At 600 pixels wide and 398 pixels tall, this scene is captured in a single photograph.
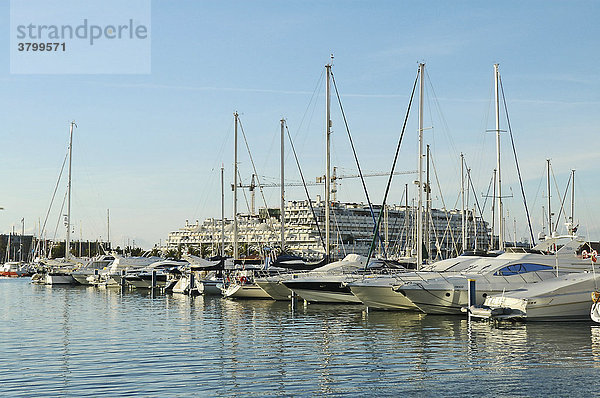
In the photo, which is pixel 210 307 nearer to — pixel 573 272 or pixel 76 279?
pixel 573 272

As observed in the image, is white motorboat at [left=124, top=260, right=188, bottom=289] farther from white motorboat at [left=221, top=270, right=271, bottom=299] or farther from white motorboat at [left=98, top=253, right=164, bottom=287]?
white motorboat at [left=221, top=270, right=271, bottom=299]

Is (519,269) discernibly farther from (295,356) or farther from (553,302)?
(295,356)

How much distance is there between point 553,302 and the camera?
97.0 ft

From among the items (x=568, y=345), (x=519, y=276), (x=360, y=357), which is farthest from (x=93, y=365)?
(x=519, y=276)

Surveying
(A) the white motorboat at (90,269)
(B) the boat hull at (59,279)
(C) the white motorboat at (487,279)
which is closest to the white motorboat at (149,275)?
(A) the white motorboat at (90,269)

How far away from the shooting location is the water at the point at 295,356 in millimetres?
16812

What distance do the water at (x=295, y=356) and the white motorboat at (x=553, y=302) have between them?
0.96m

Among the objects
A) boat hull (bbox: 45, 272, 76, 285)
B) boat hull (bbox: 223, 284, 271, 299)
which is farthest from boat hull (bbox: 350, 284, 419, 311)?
boat hull (bbox: 45, 272, 76, 285)

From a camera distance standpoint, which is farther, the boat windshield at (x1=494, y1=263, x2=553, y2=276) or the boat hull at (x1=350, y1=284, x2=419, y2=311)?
the boat hull at (x1=350, y1=284, x2=419, y2=311)

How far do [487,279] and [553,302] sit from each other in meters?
3.86

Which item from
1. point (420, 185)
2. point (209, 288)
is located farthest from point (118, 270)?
point (420, 185)

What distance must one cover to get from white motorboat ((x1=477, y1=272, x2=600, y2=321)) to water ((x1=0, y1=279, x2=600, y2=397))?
0.96 metres

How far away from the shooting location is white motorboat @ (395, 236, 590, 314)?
3269cm

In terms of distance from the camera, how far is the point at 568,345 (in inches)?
910
